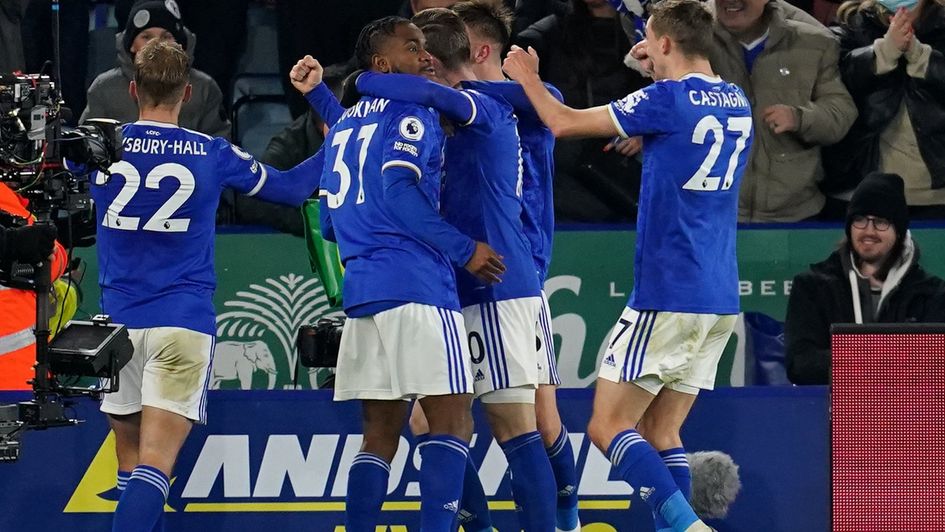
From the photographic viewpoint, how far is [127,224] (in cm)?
646

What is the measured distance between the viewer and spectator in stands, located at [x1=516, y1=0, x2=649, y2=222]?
8.82m

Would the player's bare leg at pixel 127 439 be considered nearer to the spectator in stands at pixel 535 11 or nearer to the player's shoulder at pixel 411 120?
the player's shoulder at pixel 411 120

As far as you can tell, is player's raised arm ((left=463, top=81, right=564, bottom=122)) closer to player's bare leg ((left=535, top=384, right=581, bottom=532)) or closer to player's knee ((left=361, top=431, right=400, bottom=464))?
player's bare leg ((left=535, top=384, right=581, bottom=532))

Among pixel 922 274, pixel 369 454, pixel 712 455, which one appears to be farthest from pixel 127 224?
pixel 922 274

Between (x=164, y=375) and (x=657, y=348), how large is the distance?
1.91 m

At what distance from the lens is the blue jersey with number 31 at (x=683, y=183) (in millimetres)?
6148

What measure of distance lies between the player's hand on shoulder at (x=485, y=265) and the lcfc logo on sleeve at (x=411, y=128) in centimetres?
43

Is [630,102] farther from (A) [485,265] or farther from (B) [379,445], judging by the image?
(B) [379,445]

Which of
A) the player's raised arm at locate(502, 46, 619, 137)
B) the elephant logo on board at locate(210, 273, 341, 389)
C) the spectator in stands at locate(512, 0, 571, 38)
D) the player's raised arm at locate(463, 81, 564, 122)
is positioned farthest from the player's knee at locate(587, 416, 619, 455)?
the spectator in stands at locate(512, 0, 571, 38)

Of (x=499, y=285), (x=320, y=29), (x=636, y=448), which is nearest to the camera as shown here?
Result: (x=636, y=448)

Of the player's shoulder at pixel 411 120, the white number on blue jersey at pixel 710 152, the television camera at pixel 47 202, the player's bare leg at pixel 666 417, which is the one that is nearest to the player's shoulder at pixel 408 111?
the player's shoulder at pixel 411 120

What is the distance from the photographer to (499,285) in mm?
6203

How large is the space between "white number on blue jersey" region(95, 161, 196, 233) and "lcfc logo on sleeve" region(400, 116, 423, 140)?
1.13 m

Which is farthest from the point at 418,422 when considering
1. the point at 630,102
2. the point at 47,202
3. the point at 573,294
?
the point at 573,294
